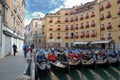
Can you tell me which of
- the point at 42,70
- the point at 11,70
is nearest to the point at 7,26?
the point at 42,70

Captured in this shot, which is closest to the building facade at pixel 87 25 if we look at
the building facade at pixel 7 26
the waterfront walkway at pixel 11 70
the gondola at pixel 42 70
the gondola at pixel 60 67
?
the building facade at pixel 7 26

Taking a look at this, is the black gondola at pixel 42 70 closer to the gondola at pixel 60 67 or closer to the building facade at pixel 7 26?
the gondola at pixel 60 67

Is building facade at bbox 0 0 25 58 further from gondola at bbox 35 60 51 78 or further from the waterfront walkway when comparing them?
gondola at bbox 35 60 51 78

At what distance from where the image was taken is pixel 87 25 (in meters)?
48.0

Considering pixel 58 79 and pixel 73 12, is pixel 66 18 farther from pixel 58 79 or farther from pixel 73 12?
pixel 58 79

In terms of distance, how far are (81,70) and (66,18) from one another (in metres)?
38.5

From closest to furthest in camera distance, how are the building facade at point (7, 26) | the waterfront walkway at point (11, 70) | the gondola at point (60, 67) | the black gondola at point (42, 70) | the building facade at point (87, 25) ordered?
the waterfront walkway at point (11, 70) → the black gondola at point (42, 70) → the gondola at point (60, 67) → the building facade at point (7, 26) → the building facade at point (87, 25)

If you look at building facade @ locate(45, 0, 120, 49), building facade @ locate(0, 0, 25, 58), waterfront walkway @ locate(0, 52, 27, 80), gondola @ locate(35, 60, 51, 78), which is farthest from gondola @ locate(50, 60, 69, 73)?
building facade @ locate(45, 0, 120, 49)

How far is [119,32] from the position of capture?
36156mm

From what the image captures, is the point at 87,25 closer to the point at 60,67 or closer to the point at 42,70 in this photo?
the point at 60,67

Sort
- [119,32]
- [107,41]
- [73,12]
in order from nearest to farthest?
[119,32] < [107,41] < [73,12]

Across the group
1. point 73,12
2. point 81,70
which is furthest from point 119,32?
point 73,12

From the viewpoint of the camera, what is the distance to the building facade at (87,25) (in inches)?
1502

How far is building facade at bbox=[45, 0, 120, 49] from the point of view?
38156 mm
